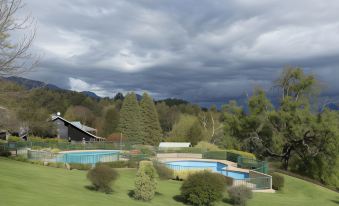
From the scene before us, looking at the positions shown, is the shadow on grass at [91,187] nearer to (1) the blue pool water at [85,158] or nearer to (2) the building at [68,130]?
(1) the blue pool water at [85,158]

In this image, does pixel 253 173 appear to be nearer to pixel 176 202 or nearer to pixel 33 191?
pixel 176 202

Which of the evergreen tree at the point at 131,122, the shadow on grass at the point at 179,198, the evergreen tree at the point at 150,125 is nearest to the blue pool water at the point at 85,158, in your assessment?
the shadow on grass at the point at 179,198

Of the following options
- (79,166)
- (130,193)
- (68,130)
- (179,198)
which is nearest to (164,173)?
(79,166)

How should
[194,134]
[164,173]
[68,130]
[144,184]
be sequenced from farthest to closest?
1. [194,134]
2. [68,130]
3. [164,173]
4. [144,184]

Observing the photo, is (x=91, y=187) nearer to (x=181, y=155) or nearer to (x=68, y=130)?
(x=181, y=155)

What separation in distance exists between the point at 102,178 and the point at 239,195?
7.33 meters

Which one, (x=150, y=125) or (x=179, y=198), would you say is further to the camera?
(x=150, y=125)

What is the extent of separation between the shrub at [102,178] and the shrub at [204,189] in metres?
3.79

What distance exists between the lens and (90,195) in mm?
17578

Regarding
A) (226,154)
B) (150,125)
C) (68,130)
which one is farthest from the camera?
(150,125)

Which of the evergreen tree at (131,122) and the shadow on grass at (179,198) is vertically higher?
the evergreen tree at (131,122)

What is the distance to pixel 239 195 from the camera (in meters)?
21.2

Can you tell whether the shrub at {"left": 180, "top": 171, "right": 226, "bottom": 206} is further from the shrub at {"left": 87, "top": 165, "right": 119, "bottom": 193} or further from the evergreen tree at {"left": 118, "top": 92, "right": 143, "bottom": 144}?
the evergreen tree at {"left": 118, "top": 92, "right": 143, "bottom": 144}

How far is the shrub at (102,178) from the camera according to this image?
1886cm
